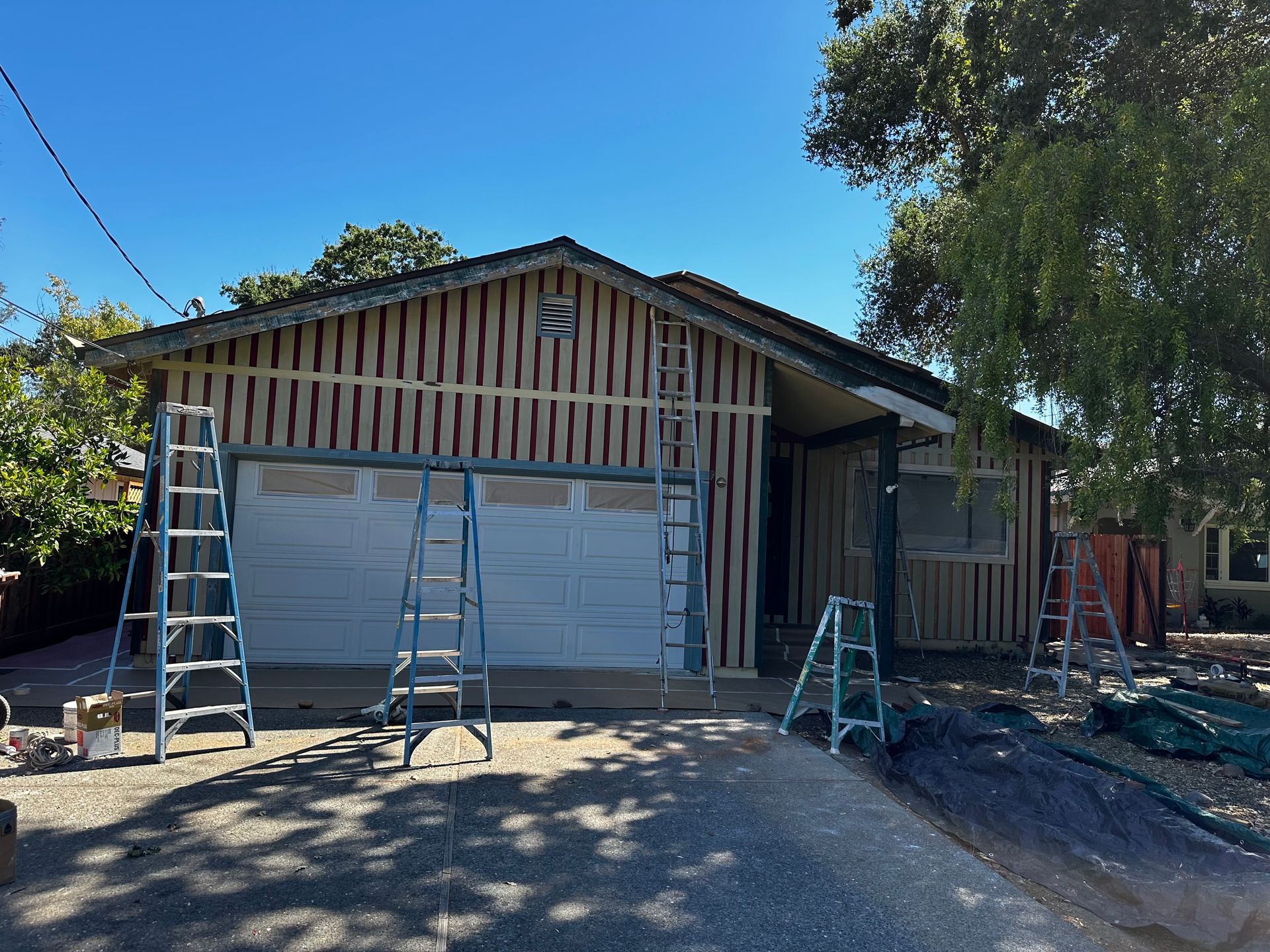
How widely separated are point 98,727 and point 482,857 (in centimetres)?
305

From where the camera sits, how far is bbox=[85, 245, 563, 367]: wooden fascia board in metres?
8.15

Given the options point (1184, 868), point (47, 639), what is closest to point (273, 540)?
point (47, 639)

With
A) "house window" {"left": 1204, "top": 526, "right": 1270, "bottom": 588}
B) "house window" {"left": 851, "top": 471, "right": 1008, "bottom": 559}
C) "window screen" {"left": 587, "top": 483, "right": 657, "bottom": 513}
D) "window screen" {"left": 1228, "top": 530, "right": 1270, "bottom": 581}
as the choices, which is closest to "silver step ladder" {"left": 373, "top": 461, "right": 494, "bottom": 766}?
"window screen" {"left": 587, "top": 483, "right": 657, "bottom": 513}

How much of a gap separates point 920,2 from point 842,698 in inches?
470

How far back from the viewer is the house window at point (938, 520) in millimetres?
12578

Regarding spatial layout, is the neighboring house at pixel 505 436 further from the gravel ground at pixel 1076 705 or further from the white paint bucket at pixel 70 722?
the white paint bucket at pixel 70 722

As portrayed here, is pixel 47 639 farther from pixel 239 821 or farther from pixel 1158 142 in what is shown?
pixel 1158 142

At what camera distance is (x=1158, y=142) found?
7.05 metres

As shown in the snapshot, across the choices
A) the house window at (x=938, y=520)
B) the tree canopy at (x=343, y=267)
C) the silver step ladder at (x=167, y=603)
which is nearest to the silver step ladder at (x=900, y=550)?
the house window at (x=938, y=520)

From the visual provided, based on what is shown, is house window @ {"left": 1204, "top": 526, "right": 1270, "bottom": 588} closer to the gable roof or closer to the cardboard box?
the gable roof

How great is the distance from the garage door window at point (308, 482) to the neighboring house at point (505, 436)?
19 millimetres

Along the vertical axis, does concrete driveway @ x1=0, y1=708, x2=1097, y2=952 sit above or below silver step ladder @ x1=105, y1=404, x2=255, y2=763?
below

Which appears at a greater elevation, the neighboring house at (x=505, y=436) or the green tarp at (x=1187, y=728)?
the neighboring house at (x=505, y=436)

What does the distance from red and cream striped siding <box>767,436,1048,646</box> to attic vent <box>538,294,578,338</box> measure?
444 centimetres
